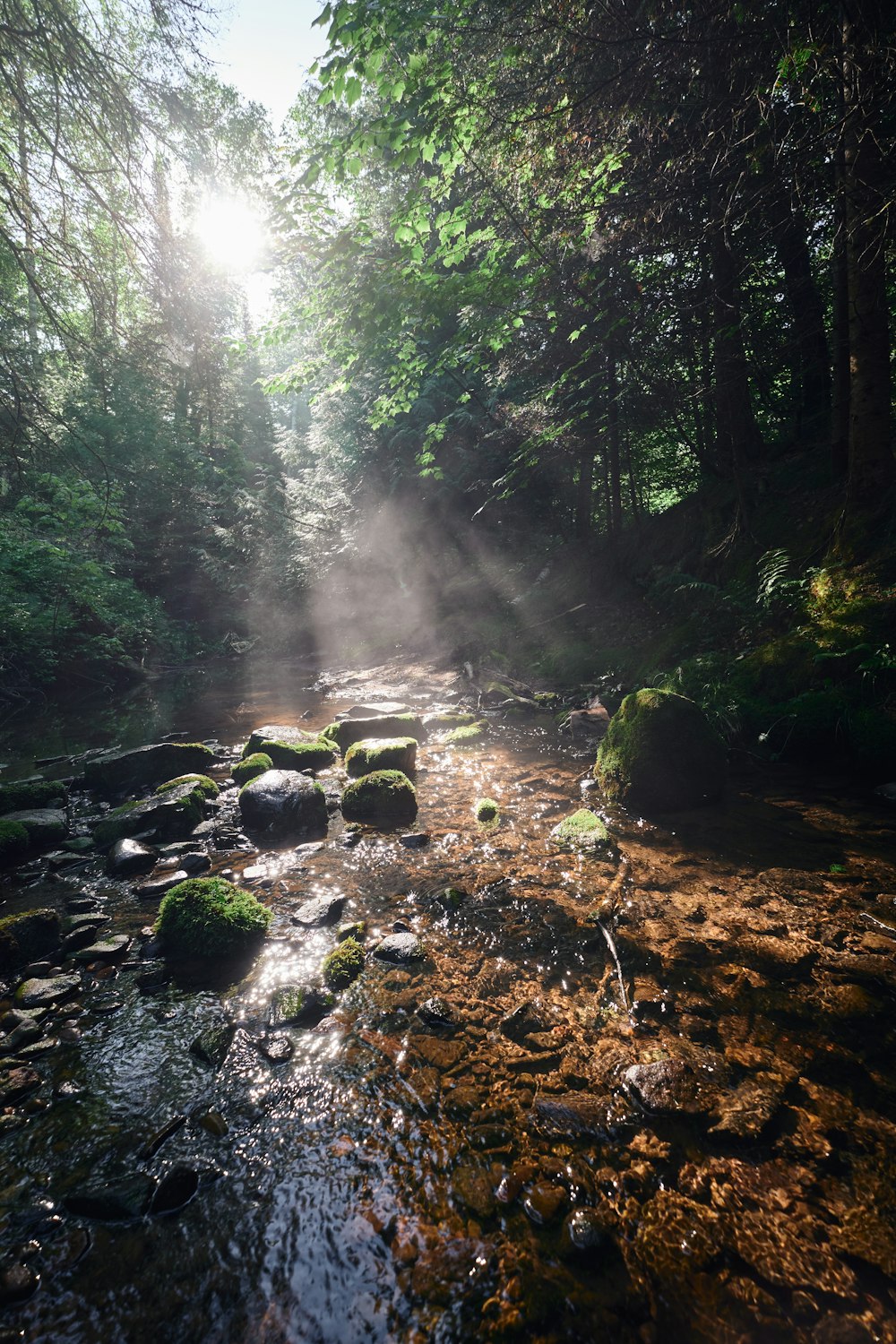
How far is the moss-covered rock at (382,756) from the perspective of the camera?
26.3 feet

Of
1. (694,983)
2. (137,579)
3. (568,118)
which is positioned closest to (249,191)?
(568,118)

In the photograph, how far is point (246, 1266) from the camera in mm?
2152

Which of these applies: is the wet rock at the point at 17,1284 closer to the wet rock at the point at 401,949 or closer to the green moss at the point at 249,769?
the wet rock at the point at 401,949

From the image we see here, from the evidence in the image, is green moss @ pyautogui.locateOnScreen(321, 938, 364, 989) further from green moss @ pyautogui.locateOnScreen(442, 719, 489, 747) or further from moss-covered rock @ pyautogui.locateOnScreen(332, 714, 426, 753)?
moss-covered rock @ pyautogui.locateOnScreen(332, 714, 426, 753)

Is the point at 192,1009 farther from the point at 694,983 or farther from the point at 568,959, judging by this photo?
the point at 694,983

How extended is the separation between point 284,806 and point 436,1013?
3741 mm

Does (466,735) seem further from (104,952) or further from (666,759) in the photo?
(104,952)

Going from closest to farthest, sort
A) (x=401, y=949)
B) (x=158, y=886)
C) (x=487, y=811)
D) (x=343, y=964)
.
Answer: (x=343, y=964) → (x=401, y=949) → (x=158, y=886) → (x=487, y=811)

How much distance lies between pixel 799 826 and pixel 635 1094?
A: 3653 mm

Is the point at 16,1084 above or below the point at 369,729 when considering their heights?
below

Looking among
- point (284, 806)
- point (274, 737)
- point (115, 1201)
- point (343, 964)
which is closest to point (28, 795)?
point (274, 737)

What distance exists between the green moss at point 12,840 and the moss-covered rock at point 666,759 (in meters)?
7.46

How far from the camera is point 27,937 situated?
4.28 m

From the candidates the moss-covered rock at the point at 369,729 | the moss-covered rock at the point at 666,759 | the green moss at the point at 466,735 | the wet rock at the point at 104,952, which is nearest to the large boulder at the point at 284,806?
the wet rock at the point at 104,952
